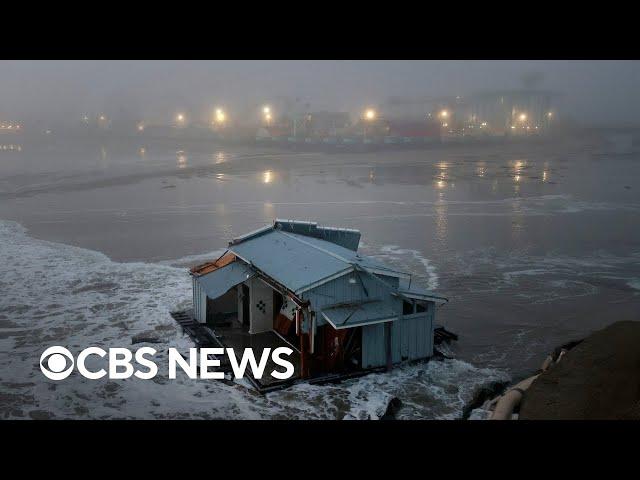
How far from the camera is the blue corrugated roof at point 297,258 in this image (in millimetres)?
13441

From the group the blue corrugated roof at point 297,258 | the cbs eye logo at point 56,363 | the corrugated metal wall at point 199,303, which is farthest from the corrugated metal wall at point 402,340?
the cbs eye logo at point 56,363

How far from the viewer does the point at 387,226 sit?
108 ft

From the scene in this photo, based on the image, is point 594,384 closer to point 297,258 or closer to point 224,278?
point 297,258

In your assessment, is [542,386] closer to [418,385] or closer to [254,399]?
[418,385]

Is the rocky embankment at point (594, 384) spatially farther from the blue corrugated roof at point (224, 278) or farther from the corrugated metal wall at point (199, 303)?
the corrugated metal wall at point (199, 303)

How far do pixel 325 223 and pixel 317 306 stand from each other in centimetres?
2160

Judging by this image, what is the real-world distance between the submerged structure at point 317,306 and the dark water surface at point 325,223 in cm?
75

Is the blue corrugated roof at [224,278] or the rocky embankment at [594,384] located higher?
the rocky embankment at [594,384]

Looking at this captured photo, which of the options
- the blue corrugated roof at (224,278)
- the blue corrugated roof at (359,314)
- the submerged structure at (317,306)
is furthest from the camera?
the blue corrugated roof at (224,278)

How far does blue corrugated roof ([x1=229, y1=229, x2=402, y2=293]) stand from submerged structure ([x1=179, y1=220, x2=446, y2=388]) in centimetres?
3

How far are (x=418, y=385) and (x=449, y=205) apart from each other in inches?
1159

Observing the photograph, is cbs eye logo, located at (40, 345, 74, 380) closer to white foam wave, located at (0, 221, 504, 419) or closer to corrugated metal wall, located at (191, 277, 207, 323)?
white foam wave, located at (0, 221, 504, 419)
